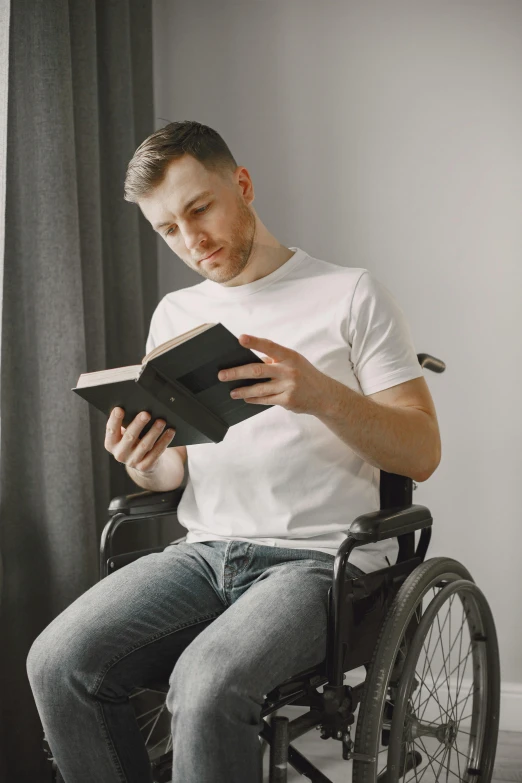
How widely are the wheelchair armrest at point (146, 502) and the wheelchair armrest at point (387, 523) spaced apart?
1.50 feet

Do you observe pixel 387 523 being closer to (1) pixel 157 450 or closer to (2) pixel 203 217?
(1) pixel 157 450

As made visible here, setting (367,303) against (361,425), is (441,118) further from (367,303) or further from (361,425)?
(361,425)

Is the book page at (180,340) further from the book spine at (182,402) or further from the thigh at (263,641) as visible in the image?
the thigh at (263,641)

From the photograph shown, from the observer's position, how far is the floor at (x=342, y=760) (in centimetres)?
178

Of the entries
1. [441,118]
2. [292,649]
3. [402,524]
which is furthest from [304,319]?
[441,118]

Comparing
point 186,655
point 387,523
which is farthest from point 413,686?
point 186,655

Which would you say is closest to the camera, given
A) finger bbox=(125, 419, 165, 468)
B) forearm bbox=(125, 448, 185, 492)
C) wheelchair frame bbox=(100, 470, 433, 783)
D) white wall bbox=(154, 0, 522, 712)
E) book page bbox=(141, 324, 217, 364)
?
book page bbox=(141, 324, 217, 364)

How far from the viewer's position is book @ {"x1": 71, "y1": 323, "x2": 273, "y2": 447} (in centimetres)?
104

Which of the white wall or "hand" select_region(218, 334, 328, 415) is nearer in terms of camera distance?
"hand" select_region(218, 334, 328, 415)

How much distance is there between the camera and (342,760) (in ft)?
6.23

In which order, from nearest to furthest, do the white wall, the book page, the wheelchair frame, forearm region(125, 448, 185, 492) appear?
the book page
the wheelchair frame
forearm region(125, 448, 185, 492)
the white wall

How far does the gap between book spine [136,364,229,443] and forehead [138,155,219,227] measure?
1.36ft

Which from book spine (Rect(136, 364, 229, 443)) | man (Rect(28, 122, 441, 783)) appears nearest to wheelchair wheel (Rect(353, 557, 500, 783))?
man (Rect(28, 122, 441, 783))

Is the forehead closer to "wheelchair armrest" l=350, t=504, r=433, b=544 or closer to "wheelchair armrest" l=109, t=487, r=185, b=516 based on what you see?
"wheelchair armrest" l=109, t=487, r=185, b=516
